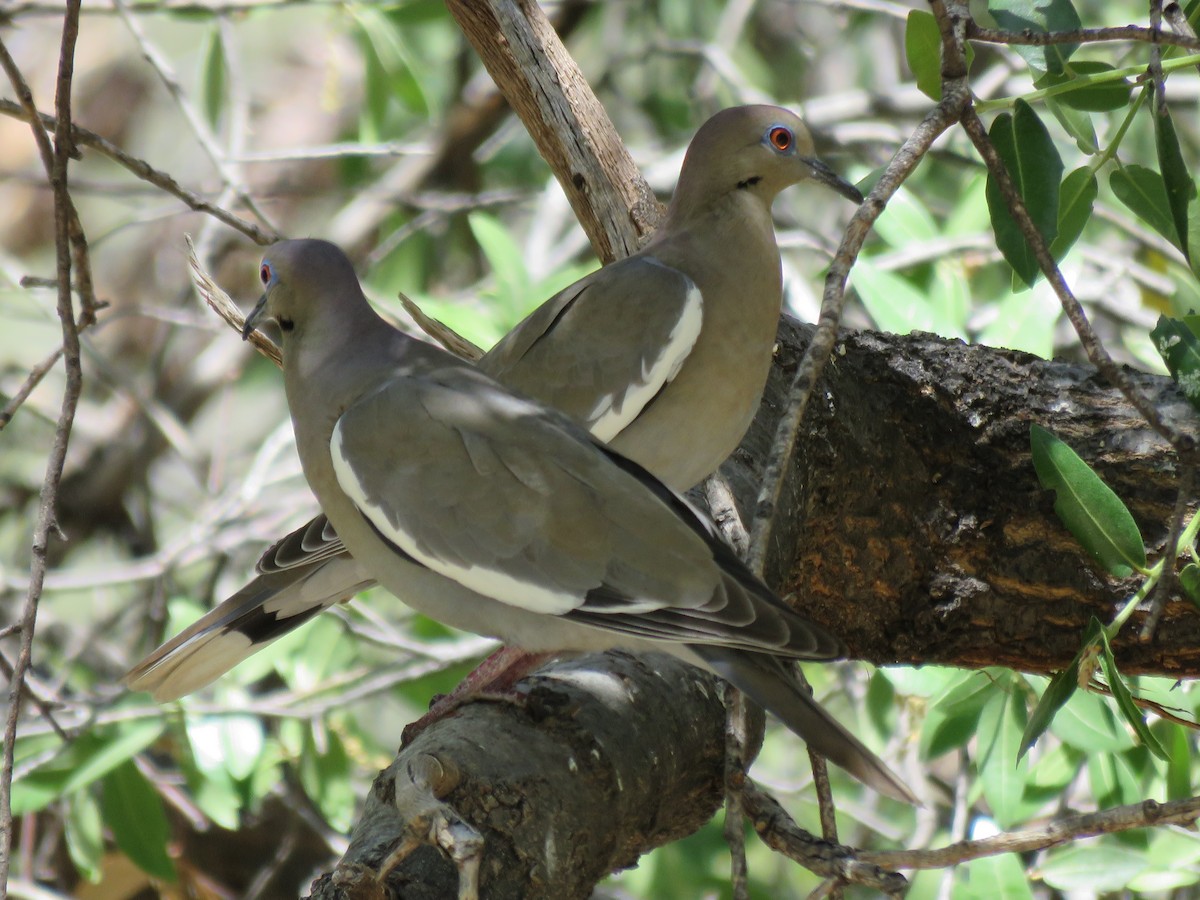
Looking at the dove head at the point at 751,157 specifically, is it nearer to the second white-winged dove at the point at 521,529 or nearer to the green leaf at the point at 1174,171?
the second white-winged dove at the point at 521,529

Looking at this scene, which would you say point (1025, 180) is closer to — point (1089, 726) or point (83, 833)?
point (1089, 726)

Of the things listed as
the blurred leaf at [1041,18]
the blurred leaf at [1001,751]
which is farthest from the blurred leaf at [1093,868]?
the blurred leaf at [1041,18]

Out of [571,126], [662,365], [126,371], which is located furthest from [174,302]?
[662,365]

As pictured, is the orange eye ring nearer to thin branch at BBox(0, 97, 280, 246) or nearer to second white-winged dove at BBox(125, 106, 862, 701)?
second white-winged dove at BBox(125, 106, 862, 701)

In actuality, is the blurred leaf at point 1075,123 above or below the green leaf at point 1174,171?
above

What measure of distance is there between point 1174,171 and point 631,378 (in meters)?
0.99

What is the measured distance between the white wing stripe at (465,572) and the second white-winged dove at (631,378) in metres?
0.26

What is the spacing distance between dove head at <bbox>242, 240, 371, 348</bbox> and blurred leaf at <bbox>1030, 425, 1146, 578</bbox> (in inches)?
48.3

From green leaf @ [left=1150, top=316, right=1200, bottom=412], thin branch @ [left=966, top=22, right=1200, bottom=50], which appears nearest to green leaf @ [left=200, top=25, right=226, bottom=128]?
thin branch @ [left=966, top=22, right=1200, bottom=50]

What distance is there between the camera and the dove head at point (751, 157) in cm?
263

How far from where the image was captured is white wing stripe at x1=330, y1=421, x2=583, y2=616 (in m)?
1.92

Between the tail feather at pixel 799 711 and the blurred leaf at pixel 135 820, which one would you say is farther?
the blurred leaf at pixel 135 820

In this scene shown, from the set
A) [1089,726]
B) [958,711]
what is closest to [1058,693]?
[1089,726]

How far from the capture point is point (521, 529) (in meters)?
2.00
